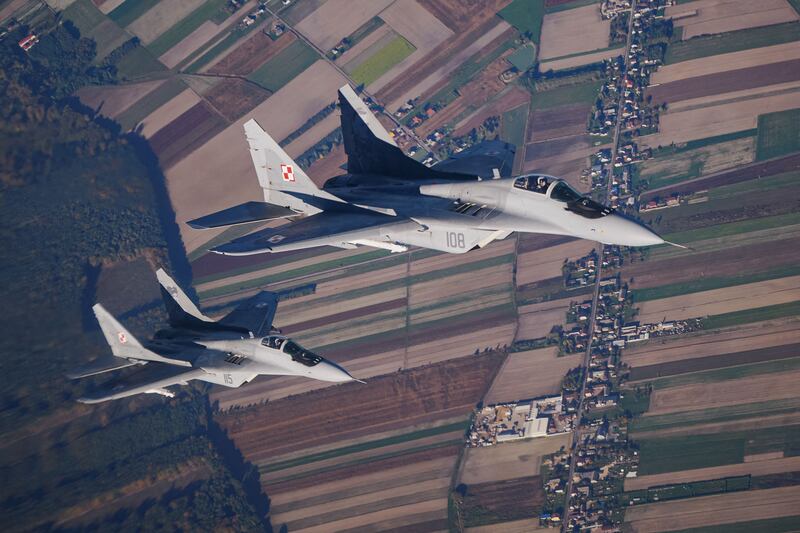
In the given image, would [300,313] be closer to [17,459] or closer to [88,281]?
[88,281]

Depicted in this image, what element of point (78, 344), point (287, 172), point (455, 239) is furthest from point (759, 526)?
point (78, 344)

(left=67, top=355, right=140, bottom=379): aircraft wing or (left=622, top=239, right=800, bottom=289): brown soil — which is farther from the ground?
(left=622, top=239, right=800, bottom=289): brown soil

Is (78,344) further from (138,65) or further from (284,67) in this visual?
(284,67)

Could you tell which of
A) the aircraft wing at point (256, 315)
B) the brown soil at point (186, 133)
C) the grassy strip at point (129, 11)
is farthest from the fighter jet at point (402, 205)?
the grassy strip at point (129, 11)

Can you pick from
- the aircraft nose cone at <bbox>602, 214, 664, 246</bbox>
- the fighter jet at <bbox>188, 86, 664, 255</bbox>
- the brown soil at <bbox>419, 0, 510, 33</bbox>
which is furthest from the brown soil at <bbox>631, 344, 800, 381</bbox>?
the brown soil at <bbox>419, 0, 510, 33</bbox>

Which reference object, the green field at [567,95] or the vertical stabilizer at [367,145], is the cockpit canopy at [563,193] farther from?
the green field at [567,95]

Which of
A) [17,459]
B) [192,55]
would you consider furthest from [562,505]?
[192,55]

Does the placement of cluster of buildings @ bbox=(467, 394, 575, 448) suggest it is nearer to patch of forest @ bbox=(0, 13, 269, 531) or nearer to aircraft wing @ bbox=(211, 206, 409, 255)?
patch of forest @ bbox=(0, 13, 269, 531)
